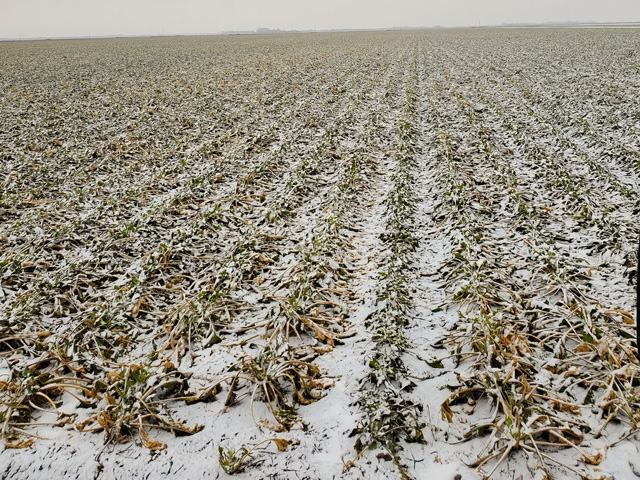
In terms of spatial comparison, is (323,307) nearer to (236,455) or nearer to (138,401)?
(236,455)

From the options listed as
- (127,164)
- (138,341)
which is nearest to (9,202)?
(127,164)

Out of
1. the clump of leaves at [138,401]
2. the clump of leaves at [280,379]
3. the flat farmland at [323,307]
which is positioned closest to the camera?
the flat farmland at [323,307]

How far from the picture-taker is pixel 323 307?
4.72 meters

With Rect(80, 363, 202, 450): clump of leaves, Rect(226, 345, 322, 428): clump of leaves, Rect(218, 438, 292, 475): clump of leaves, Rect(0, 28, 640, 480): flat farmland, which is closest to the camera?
Rect(218, 438, 292, 475): clump of leaves

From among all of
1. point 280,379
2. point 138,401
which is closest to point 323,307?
point 280,379

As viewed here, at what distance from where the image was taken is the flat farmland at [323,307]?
→ 301 centimetres

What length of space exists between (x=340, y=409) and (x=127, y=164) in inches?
339

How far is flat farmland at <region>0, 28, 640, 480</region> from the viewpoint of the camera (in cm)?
301

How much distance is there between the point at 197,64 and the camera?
30.2 m

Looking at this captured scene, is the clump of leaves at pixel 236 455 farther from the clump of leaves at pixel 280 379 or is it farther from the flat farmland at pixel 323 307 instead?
the clump of leaves at pixel 280 379

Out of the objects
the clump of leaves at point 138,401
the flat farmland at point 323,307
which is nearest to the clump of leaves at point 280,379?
the flat farmland at point 323,307

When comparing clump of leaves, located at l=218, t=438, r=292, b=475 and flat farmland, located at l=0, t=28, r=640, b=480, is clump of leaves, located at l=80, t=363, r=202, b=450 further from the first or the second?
clump of leaves, located at l=218, t=438, r=292, b=475

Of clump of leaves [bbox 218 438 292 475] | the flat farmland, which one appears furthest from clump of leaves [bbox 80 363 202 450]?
clump of leaves [bbox 218 438 292 475]

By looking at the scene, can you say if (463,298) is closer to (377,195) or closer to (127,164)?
(377,195)
